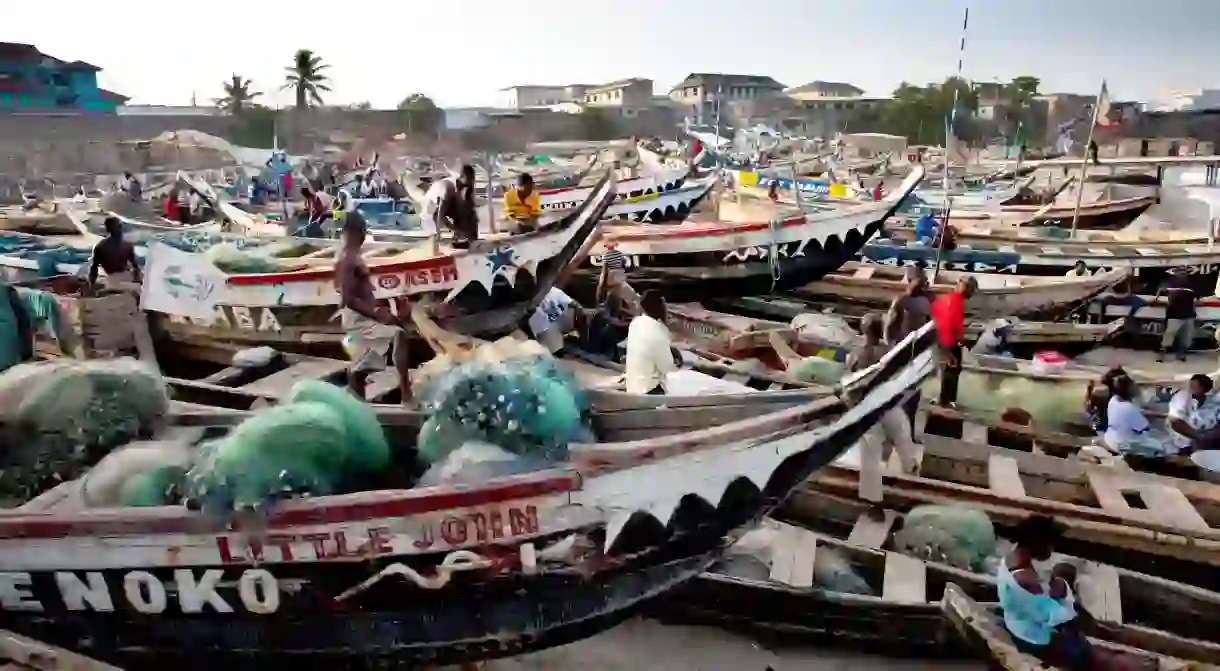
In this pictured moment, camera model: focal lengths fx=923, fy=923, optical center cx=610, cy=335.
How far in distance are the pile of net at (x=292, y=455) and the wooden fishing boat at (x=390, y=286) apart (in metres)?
4.03

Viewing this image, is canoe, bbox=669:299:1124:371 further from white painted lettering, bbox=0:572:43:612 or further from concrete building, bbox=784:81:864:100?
concrete building, bbox=784:81:864:100

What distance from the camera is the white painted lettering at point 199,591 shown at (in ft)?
12.6

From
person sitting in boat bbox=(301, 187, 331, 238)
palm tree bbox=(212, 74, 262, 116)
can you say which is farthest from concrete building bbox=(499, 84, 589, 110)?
person sitting in boat bbox=(301, 187, 331, 238)

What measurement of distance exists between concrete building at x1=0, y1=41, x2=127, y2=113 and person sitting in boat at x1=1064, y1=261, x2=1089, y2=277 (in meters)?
50.1

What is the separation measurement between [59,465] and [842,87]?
10009cm

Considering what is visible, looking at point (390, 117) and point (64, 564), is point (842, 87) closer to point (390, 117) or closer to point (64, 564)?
point (390, 117)

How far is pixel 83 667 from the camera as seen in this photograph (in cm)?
372

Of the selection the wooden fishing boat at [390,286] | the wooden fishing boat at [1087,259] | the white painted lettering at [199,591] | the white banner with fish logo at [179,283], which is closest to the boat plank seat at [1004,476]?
the white painted lettering at [199,591]

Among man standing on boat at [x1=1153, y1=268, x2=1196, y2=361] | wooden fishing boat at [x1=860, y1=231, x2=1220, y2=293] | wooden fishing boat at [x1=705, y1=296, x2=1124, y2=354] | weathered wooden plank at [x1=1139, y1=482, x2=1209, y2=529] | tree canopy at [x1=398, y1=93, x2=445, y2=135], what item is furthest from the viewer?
tree canopy at [x1=398, y1=93, x2=445, y2=135]

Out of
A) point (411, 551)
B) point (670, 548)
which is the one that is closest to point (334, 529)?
point (411, 551)

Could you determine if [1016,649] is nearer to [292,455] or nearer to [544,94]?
[292,455]

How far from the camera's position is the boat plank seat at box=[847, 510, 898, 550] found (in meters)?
5.59

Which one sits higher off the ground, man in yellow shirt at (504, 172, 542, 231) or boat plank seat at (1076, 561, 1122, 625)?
man in yellow shirt at (504, 172, 542, 231)

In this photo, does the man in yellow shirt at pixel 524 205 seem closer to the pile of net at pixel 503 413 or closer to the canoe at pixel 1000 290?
the canoe at pixel 1000 290
